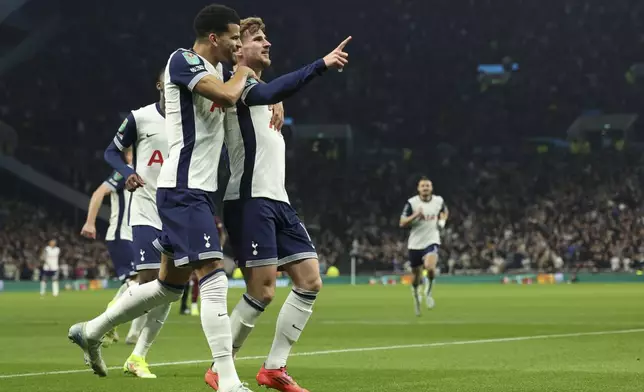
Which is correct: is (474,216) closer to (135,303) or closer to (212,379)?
(135,303)

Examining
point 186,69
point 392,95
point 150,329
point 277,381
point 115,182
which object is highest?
point 392,95

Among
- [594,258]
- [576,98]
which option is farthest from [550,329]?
[576,98]

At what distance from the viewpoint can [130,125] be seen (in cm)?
1041

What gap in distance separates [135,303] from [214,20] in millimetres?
2244

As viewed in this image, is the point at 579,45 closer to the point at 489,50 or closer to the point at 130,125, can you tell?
the point at 489,50

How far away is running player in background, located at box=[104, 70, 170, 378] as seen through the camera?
978 centimetres

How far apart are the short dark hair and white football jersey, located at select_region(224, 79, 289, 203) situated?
69cm

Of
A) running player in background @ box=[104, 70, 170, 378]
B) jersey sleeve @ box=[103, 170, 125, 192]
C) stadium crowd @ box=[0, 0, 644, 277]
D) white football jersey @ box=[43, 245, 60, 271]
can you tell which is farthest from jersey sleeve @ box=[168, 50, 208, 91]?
stadium crowd @ box=[0, 0, 644, 277]

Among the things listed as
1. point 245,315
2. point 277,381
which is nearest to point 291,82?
point 245,315

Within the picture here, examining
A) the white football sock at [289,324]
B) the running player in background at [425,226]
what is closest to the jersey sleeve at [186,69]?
the white football sock at [289,324]

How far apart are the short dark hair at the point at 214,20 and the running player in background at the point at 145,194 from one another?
249 centimetres

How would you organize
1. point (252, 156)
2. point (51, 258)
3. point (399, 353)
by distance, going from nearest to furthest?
point (252, 156) < point (399, 353) < point (51, 258)

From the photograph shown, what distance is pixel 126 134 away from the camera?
10.3 meters

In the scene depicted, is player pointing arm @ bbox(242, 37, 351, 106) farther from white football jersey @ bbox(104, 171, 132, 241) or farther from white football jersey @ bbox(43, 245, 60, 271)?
white football jersey @ bbox(43, 245, 60, 271)
